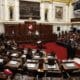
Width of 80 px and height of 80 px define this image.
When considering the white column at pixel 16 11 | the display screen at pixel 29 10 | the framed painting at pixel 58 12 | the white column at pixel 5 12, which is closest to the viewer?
the white column at pixel 5 12

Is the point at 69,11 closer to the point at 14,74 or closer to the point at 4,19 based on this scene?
the point at 4,19

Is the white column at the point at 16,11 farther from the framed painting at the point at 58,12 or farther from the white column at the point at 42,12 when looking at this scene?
the framed painting at the point at 58,12

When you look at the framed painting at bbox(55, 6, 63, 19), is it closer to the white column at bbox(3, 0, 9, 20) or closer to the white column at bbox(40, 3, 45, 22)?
the white column at bbox(40, 3, 45, 22)

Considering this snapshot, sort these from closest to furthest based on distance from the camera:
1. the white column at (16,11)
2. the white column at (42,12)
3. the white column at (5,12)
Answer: the white column at (5,12), the white column at (16,11), the white column at (42,12)

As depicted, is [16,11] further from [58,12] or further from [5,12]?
[58,12]

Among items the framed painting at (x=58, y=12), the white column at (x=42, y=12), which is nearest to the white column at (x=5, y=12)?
the white column at (x=42, y=12)

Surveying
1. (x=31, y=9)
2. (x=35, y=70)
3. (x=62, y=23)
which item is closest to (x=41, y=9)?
(x=31, y=9)

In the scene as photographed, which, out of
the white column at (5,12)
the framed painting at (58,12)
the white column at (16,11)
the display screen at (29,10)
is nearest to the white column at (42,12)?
the display screen at (29,10)

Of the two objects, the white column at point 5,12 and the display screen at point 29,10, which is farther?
the display screen at point 29,10

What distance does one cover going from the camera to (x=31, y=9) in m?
23.2

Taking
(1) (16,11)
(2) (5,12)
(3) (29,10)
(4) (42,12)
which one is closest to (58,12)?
(4) (42,12)

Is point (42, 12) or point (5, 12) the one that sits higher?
point (42, 12)

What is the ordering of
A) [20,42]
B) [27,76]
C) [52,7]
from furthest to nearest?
1. [52,7]
2. [20,42]
3. [27,76]

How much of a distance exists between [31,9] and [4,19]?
3.02 metres
